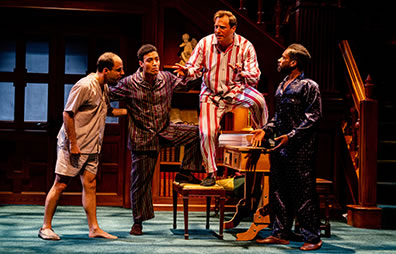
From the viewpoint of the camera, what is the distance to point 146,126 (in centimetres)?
491

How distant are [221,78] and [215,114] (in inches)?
13.7

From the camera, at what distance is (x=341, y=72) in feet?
23.5

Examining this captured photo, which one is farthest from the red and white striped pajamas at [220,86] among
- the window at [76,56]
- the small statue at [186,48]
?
the window at [76,56]

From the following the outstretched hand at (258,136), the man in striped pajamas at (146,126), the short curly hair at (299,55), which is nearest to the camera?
the short curly hair at (299,55)

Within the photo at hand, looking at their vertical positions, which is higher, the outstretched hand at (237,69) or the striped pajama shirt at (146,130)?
the outstretched hand at (237,69)

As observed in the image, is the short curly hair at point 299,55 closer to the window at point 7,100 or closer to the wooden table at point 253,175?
the wooden table at point 253,175

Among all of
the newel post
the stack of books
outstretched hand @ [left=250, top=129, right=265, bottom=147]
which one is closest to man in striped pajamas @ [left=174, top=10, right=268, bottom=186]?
the stack of books

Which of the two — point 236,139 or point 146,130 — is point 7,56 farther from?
point 236,139

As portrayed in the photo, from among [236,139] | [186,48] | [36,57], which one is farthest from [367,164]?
[36,57]

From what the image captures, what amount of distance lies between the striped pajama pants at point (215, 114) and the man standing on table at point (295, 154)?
294 millimetres

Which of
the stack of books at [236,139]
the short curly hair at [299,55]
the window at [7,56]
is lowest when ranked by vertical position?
the stack of books at [236,139]

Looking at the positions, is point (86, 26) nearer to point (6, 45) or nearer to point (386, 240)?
point (6, 45)

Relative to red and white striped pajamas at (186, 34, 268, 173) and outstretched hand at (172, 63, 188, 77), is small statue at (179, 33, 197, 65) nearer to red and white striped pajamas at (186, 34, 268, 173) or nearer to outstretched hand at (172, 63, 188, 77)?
red and white striped pajamas at (186, 34, 268, 173)

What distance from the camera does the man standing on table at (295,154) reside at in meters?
4.38
